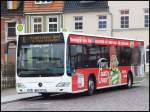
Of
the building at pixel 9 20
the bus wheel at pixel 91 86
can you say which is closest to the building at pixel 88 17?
the building at pixel 9 20

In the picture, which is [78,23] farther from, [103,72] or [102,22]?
[103,72]

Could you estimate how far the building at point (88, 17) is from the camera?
2147 inches

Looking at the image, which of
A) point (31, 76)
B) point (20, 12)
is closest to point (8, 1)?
point (20, 12)

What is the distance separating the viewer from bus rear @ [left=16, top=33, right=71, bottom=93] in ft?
70.4

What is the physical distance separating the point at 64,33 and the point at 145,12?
109 ft

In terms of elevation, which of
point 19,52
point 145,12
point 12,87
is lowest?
point 12,87

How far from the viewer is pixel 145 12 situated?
177 ft

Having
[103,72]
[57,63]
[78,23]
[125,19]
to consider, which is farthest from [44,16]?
[57,63]

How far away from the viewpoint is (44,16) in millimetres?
55719

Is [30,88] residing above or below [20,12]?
below

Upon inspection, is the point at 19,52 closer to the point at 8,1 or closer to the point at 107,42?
the point at 107,42

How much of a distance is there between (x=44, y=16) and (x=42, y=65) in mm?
34341

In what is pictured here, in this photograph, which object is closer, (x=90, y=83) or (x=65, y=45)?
(x=65, y=45)

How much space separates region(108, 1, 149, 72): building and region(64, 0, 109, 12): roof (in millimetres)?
706
